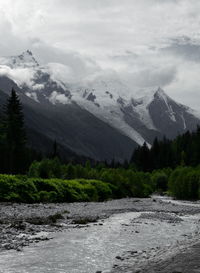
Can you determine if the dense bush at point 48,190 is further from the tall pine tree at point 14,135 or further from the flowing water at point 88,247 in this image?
the tall pine tree at point 14,135

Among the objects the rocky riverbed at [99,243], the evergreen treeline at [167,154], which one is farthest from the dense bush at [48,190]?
the evergreen treeline at [167,154]

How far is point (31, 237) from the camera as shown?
77.2 feet

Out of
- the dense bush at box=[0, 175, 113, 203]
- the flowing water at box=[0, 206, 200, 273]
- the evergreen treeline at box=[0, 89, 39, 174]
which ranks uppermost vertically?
the evergreen treeline at box=[0, 89, 39, 174]

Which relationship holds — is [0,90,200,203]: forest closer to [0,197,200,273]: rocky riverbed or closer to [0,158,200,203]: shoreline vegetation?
[0,158,200,203]: shoreline vegetation

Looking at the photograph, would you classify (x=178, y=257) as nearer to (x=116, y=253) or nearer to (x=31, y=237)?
(x=116, y=253)

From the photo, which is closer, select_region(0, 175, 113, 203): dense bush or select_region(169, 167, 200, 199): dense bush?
select_region(0, 175, 113, 203): dense bush

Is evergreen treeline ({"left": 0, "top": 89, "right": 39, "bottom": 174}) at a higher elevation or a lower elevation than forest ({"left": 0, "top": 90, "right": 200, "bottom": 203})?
higher

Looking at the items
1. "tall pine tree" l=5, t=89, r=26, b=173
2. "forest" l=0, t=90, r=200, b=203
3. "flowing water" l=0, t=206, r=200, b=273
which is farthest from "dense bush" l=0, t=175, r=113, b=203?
"tall pine tree" l=5, t=89, r=26, b=173

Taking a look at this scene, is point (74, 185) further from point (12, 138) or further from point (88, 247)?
point (88, 247)

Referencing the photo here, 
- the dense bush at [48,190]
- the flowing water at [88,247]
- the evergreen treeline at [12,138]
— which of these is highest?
the evergreen treeline at [12,138]

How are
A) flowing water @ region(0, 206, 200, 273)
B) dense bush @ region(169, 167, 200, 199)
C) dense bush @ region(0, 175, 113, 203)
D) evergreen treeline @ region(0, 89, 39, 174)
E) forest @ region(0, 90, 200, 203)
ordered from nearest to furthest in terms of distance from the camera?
flowing water @ region(0, 206, 200, 273) → dense bush @ region(0, 175, 113, 203) → forest @ region(0, 90, 200, 203) → dense bush @ region(169, 167, 200, 199) → evergreen treeline @ region(0, 89, 39, 174)

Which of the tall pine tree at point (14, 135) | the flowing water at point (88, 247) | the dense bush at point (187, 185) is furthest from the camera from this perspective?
the tall pine tree at point (14, 135)

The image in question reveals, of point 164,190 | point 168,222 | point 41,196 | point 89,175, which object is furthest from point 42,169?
point 164,190

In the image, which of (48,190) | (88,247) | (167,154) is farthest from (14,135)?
(167,154)
